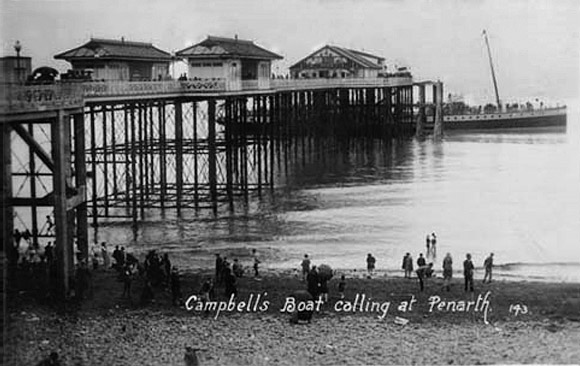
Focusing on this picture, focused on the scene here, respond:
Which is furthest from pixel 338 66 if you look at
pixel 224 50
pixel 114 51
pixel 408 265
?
pixel 408 265

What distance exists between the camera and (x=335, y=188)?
2347 centimetres

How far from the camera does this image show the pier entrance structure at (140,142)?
12891 millimetres

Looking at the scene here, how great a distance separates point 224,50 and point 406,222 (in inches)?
261

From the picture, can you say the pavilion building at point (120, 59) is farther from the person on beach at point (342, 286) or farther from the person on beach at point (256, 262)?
the person on beach at point (342, 286)

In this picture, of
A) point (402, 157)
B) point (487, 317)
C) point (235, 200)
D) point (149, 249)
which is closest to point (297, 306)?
point (487, 317)

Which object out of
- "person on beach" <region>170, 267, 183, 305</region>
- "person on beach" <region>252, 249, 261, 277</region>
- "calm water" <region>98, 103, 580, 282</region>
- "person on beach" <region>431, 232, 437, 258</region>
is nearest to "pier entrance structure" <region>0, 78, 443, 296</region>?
"calm water" <region>98, 103, 580, 282</region>

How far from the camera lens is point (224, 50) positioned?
21.6 m

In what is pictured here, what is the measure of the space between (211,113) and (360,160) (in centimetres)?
884

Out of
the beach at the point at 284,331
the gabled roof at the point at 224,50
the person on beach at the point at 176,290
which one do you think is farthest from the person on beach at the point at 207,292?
the gabled roof at the point at 224,50

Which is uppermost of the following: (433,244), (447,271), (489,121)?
(489,121)

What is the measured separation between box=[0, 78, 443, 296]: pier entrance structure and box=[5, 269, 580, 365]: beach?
85cm

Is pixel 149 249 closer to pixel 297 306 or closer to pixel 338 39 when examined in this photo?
pixel 297 306

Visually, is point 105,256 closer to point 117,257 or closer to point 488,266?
point 117,257

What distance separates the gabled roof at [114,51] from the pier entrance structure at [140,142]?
0.68 m
